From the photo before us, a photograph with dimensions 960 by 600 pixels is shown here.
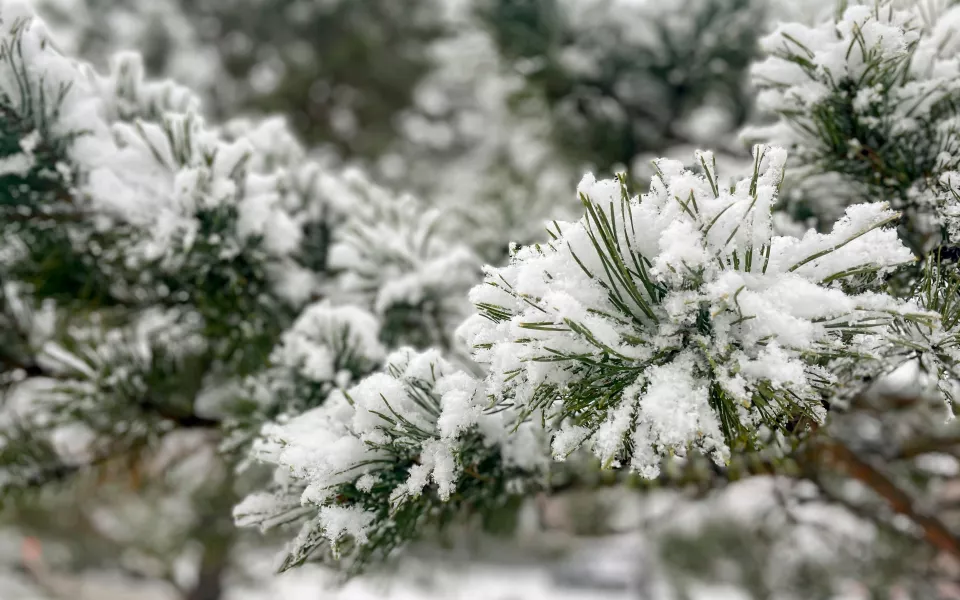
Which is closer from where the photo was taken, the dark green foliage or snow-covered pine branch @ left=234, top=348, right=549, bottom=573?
snow-covered pine branch @ left=234, top=348, right=549, bottom=573

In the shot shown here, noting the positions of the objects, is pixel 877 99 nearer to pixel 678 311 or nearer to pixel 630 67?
pixel 678 311

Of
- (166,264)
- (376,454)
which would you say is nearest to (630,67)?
(166,264)

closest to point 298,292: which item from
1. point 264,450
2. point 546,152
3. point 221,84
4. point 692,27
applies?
point 264,450

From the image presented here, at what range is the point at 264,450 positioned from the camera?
0.62m

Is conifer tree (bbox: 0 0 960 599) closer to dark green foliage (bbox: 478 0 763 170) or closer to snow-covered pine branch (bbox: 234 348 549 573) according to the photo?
snow-covered pine branch (bbox: 234 348 549 573)

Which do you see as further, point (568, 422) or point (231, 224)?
point (231, 224)

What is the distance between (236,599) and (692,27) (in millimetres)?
6036

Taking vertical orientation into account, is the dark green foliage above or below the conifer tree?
above

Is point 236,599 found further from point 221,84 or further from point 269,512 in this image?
point 269,512

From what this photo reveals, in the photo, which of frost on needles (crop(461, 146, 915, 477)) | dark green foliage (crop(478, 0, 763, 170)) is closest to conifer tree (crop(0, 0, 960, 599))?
frost on needles (crop(461, 146, 915, 477))

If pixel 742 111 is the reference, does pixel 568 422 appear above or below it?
below

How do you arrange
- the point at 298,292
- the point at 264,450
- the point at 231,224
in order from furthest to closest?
the point at 298,292 → the point at 231,224 → the point at 264,450

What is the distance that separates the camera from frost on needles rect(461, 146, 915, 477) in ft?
1.39

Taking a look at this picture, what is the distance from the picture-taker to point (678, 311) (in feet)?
1.44
